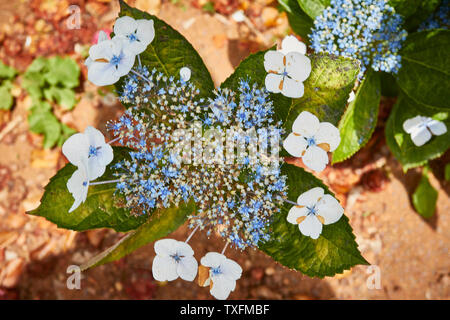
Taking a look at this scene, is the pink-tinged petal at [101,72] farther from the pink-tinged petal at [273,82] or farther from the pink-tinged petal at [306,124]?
the pink-tinged petal at [306,124]

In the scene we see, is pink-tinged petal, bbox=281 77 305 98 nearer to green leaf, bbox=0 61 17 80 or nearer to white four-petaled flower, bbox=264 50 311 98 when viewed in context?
white four-petaled flower, bbox=264 50 311 98

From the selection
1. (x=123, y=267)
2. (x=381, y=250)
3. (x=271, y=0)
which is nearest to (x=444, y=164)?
(x=381, y=250)

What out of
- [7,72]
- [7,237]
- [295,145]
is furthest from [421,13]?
[7,237]

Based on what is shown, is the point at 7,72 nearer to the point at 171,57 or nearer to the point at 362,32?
the point at 171,57

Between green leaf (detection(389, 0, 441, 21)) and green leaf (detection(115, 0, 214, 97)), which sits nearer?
green leaf (detection(115, 0, 214, 97))

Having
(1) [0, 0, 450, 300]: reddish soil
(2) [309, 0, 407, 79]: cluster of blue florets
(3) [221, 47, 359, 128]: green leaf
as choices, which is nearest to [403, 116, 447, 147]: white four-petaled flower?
(2) [309, 0, 407, 79]: cluster of blue florets

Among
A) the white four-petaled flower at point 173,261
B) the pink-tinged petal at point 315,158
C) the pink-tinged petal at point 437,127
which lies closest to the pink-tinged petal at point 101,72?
the white four-petaled flower at point 173,261

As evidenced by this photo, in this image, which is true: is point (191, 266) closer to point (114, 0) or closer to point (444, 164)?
point (444, 164)
